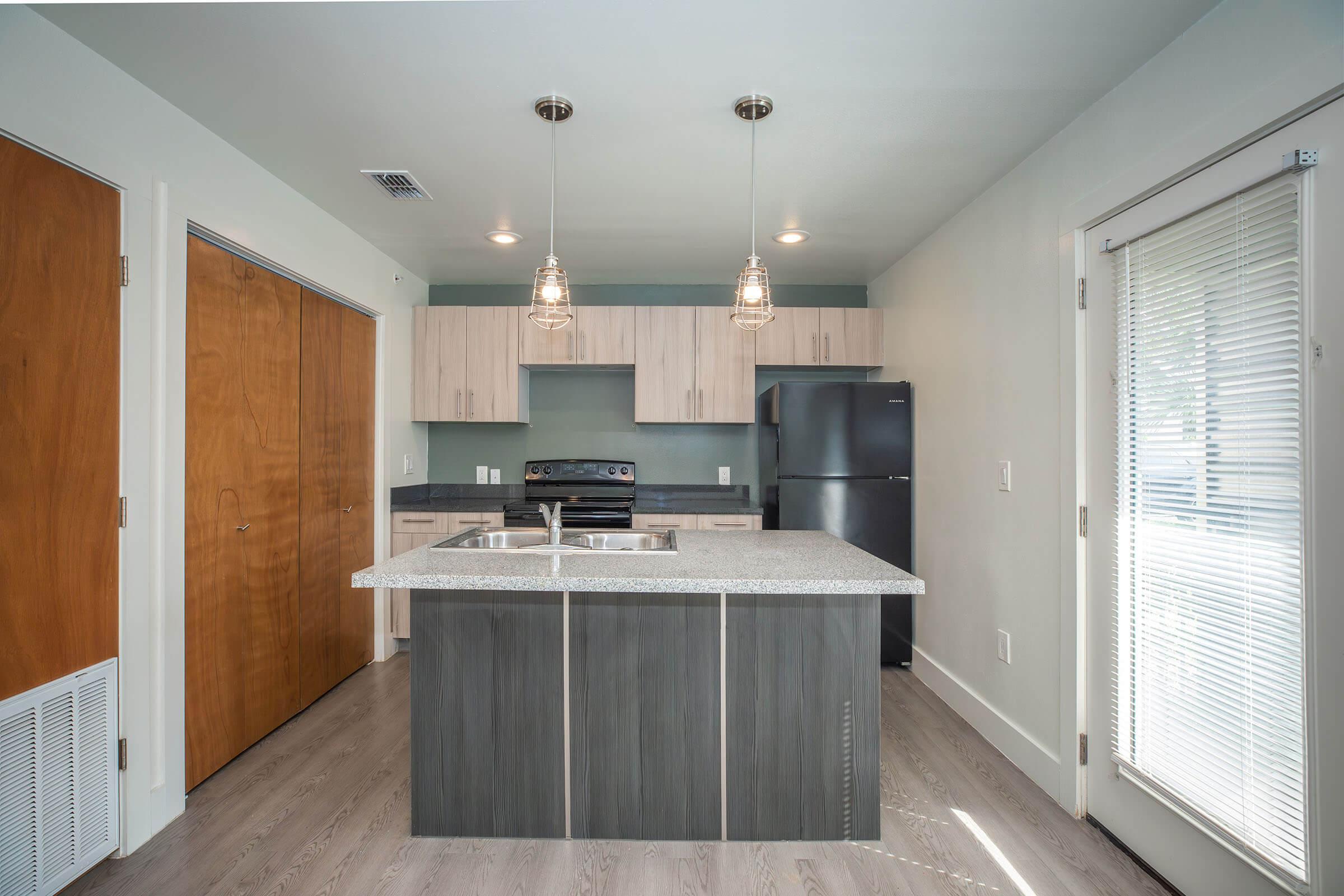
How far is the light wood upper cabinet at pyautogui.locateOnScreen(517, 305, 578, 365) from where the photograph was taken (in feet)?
13.6

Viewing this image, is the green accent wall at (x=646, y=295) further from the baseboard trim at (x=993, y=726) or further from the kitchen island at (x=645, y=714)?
the kitchen island at (x=645, y=714)

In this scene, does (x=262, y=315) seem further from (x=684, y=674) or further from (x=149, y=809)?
(x=684, y=674)

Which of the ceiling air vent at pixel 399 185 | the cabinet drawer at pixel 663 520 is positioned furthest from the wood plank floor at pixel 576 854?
the ceiling air vent at pixel 399 185

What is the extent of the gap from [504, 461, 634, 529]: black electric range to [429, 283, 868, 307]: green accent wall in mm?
1159

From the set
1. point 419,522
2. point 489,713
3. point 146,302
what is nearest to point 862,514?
point 489,713

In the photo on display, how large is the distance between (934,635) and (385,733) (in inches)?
109

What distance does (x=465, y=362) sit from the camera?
418cm

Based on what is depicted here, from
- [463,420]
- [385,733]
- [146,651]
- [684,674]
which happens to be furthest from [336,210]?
[684,674]

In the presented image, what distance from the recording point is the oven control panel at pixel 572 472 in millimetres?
4297

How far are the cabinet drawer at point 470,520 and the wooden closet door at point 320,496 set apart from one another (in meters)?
0.67

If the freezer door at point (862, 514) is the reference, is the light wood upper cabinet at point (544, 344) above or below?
above

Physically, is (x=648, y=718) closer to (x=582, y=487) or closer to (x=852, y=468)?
(x=852, y=468)

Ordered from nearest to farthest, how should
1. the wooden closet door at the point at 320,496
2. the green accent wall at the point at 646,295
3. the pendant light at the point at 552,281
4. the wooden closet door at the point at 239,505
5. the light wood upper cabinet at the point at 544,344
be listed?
the pendant light at the point at 552,281
the wooden closet door at the point at 239,505
the wooden closet door at the point at 320,496
the light wood upper cabinet at the point at 544,344
the green accent wall at the point at 646,295

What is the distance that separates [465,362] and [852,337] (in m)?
2.57
